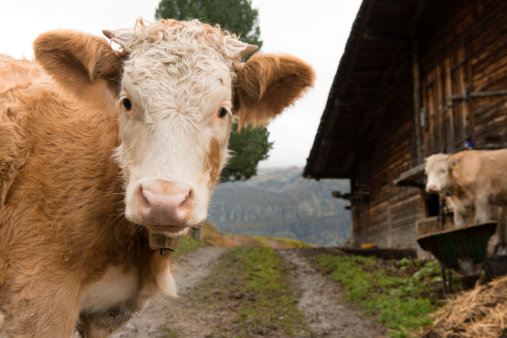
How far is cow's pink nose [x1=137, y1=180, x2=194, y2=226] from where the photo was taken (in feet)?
6.01

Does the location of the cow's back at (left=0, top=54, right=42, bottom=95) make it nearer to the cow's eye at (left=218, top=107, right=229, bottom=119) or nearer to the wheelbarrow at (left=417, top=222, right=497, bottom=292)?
the cow's eye at (left=218, top=107, right=229, bottom=119)

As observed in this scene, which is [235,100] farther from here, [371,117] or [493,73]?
[371,117]

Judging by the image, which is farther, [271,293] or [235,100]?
[271,293]

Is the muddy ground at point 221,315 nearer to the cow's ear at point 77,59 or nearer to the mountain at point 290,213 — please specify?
the cow's ear at point 77,59

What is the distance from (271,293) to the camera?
8.20 m

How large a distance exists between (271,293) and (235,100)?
6.06 m

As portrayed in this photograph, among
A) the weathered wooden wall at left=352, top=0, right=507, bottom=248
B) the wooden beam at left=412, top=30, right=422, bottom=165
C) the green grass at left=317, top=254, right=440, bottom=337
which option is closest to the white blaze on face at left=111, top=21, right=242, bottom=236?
the green grass at left=317, top=254, right=440, bottom=337

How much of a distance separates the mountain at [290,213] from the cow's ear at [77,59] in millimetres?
138865

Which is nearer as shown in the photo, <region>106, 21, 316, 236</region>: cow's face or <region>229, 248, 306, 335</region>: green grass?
<region>106, 21, 316, 236</region>: cow's face

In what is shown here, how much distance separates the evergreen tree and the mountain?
120850mm

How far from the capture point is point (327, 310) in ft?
22.5

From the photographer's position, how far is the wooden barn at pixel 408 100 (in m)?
9.24

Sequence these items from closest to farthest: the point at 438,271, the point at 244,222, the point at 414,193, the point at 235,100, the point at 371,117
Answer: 1. the point at 235,100
2. the point at 438,271
3. the point at 414,193
4. the point at 371,117
5. the point at 244,222

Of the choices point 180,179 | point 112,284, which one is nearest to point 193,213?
point 180,179
